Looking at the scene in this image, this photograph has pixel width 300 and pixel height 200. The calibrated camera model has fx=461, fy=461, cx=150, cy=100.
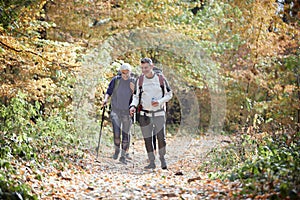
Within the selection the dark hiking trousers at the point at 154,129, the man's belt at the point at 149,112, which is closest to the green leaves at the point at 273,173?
the dark hiking trousers at the point at 154,129

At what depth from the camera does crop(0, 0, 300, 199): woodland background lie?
6.19 m

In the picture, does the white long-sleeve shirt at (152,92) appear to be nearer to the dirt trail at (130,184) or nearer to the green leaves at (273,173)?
the dirt trail at (130,184)

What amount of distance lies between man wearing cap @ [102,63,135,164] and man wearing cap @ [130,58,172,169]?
127cm

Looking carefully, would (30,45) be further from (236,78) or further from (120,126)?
(236,78)

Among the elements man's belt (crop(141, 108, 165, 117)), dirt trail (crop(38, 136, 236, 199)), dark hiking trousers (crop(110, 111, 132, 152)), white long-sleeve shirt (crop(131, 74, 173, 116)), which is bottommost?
dirt trail (crop(38, 136, 236, 199))

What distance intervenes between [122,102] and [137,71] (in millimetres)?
3635

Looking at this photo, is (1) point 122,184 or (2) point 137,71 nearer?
(1) point 122,184

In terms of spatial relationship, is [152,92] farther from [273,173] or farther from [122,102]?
[273,173]

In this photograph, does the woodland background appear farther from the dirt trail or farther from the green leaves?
the dirt trail

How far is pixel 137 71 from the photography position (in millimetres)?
13586

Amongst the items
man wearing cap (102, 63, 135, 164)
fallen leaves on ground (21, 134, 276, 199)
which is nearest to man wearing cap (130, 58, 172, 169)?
fallen leaves on ground (21, 134, 276, 199)

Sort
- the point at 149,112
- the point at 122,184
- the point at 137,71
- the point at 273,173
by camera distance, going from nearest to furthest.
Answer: the point at 273,173
the point at 122,184
the point at 149,112
the point at 137,71

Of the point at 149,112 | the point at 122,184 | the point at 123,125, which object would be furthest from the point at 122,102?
the point at 122,184

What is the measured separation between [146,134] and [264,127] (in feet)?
7.93
